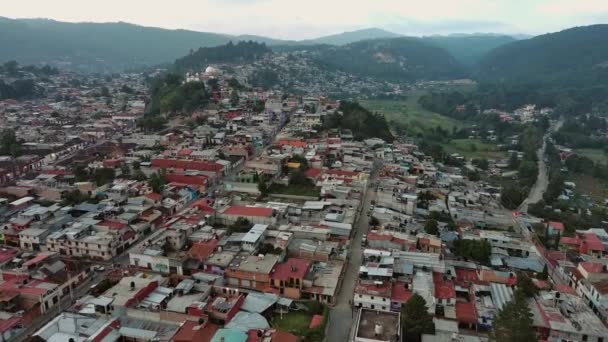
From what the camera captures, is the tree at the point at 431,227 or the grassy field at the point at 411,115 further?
the grassy field at the point at 411,115

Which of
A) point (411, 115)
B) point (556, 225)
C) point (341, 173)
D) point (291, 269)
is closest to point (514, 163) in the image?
point (556, 225)

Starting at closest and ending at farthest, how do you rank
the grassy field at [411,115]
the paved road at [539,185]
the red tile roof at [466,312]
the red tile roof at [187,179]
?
the red tile roof at [466,312] < the red tile roof at [187,179] < the paved road at [539,185] < the grassy field at [411,115]

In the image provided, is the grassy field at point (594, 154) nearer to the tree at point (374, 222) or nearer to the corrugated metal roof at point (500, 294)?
the tree at point (374, 222)

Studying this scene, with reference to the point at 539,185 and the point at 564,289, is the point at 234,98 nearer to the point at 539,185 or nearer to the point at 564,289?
the point at 539,185

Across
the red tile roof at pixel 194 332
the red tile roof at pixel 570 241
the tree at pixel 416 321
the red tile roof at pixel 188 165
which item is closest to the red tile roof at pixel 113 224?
the red tile roof at pixel 194 332

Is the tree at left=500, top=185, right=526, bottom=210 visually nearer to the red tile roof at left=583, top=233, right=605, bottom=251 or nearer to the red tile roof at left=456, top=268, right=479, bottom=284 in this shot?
the red tile roof at left=583, top=233, right=605, bottom=251

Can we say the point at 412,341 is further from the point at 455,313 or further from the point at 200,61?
the point at 200,61
